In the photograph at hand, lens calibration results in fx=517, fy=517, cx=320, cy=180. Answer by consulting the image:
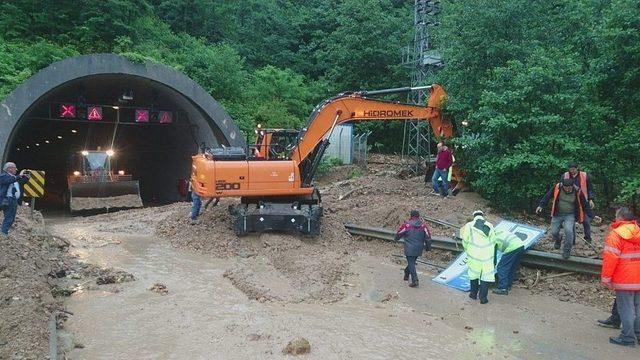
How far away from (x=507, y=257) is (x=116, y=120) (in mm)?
19955

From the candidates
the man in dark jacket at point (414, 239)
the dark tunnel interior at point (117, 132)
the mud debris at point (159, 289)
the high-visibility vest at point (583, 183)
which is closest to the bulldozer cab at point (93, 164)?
the dark tunnel interior at point (117, 132)

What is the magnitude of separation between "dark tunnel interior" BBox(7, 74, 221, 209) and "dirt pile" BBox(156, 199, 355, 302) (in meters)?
7.46

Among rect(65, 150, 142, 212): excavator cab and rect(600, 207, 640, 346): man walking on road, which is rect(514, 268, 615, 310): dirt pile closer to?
rect(600, 207, 640, 346): man walking on road

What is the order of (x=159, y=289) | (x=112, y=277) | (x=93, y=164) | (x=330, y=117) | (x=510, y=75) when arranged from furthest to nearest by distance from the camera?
(x=93, y=164), (x=510, y=75), (x=330, y=117), (x=112, y=277), (x=159, y=289)

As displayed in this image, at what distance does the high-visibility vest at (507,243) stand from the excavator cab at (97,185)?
49.7 ft

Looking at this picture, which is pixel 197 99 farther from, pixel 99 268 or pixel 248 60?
pixel 248 60

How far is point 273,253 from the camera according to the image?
11.5m

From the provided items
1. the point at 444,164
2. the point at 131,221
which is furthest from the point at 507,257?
the point at 131,221

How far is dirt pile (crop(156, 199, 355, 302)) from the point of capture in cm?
917

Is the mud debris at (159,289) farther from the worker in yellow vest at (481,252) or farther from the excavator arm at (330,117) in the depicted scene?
the worker in yellow vest at (481,252)

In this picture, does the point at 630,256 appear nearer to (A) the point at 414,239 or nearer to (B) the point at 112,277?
(A) the point at 414,239

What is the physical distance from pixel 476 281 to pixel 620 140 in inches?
283

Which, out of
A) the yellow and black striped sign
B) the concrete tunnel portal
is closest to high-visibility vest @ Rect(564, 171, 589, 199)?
the concrete tunnel portal

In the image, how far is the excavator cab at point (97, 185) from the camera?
1953 cm
